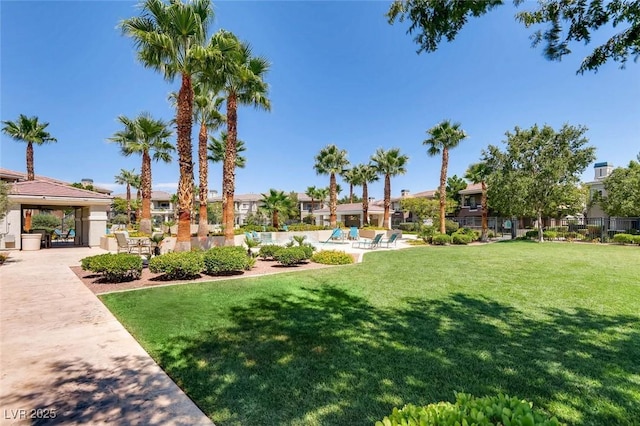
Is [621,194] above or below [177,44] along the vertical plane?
below

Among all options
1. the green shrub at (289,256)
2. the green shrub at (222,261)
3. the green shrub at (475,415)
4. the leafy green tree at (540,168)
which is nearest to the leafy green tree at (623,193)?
the leafy green tree at (540,168)

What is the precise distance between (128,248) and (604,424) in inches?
672

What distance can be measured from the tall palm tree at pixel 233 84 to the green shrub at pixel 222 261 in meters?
3.71

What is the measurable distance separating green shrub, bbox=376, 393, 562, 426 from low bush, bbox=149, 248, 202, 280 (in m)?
9.11

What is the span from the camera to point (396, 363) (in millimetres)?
4098

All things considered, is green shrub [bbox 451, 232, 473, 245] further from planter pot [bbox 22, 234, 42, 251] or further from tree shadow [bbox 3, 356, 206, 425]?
planter pot [bbox 22, 234, 42, 251]

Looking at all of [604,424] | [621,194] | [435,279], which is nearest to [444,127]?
[621,194]

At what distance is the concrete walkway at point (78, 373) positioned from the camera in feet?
10.1

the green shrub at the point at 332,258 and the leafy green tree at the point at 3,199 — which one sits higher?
the leafy green tree at the point at 3,199

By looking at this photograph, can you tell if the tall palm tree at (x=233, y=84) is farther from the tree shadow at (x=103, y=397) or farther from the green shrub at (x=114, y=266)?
the tree shadow at (x=103, y=397)

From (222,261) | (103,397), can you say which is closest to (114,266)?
(222,261)

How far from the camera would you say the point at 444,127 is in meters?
27.1

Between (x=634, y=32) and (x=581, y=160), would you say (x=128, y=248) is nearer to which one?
(x=634, y=32)

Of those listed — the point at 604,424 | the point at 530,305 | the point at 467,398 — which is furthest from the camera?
the point at 530,305
